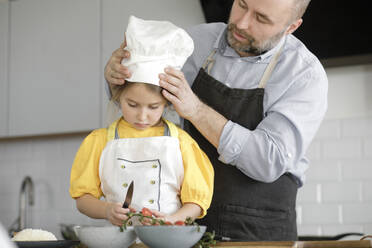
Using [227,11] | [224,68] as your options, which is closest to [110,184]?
[224,68]

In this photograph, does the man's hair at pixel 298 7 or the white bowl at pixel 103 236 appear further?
the man's hair at pixel 298 7

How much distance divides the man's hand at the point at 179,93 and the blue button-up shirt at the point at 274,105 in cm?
12

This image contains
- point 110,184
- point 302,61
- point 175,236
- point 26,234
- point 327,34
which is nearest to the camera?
point 175,236

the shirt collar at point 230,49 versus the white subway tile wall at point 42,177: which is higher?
the shirt collar at point 230,49

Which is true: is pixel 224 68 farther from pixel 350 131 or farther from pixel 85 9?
pixel 85 9

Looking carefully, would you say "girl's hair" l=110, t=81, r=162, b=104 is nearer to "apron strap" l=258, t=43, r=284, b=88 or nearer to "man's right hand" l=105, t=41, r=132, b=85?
"man's right hand" l=105, t=41, r=132, b=85

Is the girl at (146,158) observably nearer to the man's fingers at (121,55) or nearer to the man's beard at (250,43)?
the man's fingers at (121,55)

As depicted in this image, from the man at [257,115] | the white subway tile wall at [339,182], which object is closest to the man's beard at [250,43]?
the man at [257,115]

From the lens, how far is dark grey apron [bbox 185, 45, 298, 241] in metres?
1.64

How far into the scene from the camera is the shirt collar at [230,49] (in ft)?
5.76

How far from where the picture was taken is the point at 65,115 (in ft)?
10.9

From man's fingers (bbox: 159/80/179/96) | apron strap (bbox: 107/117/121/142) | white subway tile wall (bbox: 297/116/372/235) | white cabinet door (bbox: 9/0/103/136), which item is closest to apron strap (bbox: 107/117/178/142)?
apron strap (bbox: 107/117/121/142)

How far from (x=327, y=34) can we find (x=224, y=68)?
1.15m

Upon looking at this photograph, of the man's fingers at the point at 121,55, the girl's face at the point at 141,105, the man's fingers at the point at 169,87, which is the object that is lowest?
the girl's face at the point at 141,105
